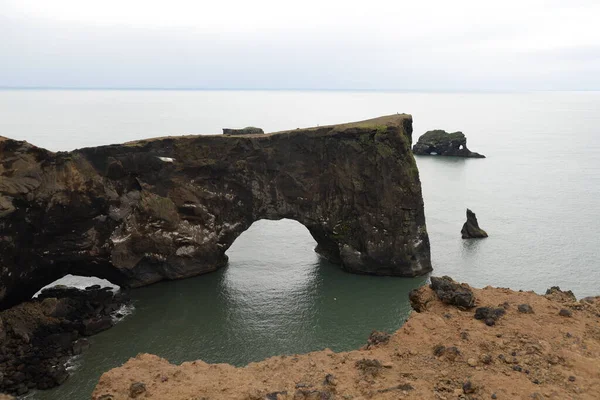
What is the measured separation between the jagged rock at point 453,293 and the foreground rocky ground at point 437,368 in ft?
0.47

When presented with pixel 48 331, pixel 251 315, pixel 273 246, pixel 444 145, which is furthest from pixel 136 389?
pixel 444 145

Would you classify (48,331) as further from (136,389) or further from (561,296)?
(561,296)

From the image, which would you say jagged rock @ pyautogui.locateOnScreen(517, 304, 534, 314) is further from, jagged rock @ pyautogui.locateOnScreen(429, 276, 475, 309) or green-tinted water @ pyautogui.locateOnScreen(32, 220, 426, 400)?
green-tinted water @ pyautogui.locateOnScreen(32, 220, 426, 400)

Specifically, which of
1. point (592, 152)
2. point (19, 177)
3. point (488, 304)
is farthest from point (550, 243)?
point (592, 152)

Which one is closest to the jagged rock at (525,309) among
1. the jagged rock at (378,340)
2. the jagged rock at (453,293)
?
the jagged rock at (453,293)

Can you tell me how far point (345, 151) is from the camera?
3622cm

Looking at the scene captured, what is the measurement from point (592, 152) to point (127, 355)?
117 m

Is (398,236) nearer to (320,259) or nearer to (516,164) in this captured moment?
(320,259)

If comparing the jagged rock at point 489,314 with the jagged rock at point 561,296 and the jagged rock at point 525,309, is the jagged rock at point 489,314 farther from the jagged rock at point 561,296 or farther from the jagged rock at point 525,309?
the jagged rock at point 561,296

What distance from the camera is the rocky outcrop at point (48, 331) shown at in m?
23.5

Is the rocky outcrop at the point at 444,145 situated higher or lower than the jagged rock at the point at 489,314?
higher

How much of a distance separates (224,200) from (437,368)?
24.4 m

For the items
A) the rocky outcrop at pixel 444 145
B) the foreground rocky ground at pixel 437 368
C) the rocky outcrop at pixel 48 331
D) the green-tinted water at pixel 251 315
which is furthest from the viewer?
the rocky outcrop at pixel 444 145

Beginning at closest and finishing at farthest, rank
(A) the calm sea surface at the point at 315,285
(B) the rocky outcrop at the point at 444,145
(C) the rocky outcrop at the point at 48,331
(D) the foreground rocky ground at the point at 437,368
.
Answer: (D) the foreground rocky ground at the point at 437,368, (C) the rocky outcrop at the point at 48,331, (A) the calm sea surface at the point at 315,285, (B) the rocky outcrop at the point at 444,145
